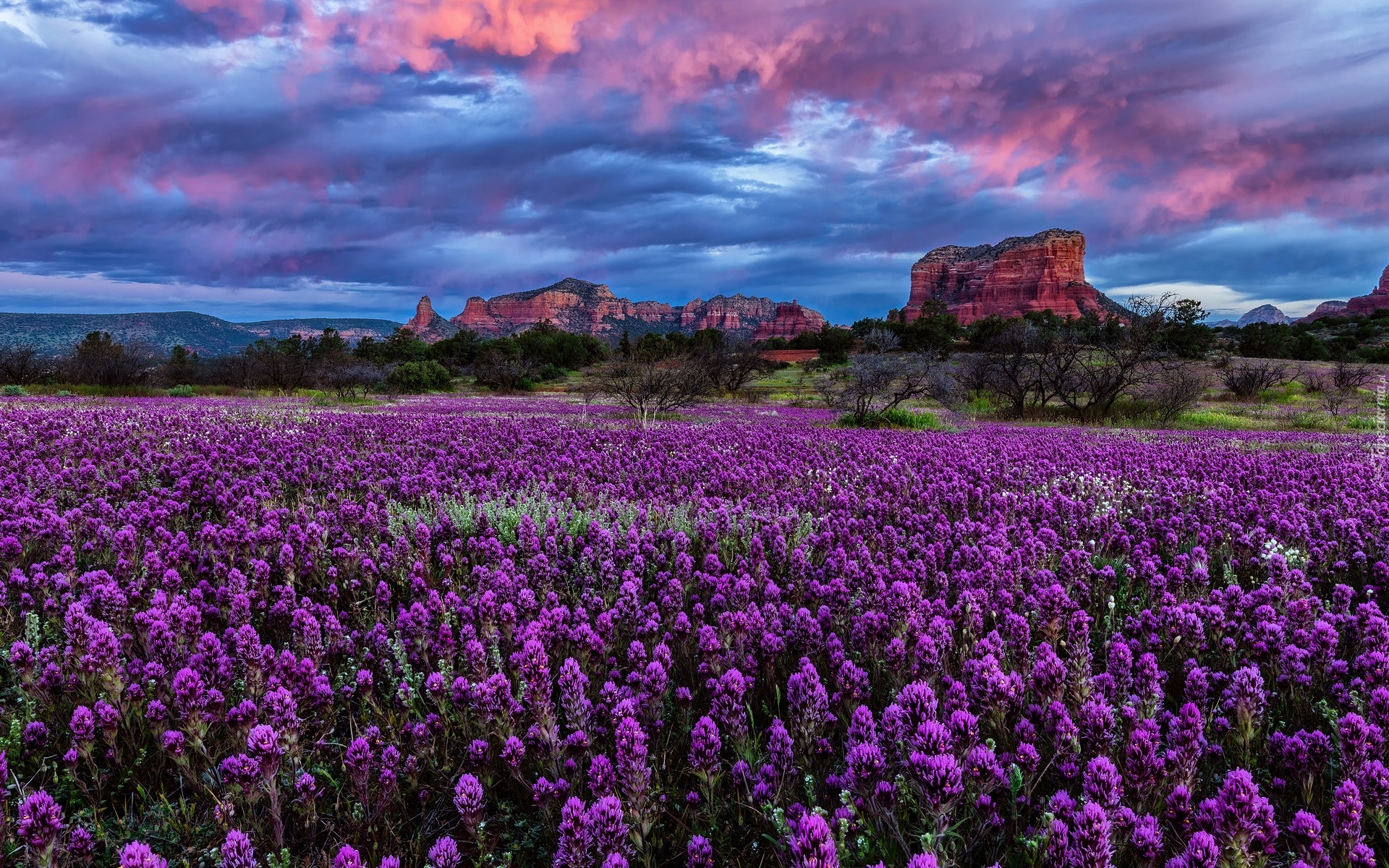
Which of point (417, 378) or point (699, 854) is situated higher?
point (417, 378)

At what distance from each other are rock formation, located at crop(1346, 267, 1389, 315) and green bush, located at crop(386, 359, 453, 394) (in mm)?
220306

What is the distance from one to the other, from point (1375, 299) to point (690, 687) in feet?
818

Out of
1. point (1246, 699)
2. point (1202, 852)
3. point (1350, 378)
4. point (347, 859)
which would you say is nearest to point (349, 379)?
point (347, 859)

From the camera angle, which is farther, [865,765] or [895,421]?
[895,421]

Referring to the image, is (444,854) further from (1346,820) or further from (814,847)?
(1346,820)

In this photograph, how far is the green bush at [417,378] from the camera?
48062 mm

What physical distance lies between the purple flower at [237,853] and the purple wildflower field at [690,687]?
0.01 metres

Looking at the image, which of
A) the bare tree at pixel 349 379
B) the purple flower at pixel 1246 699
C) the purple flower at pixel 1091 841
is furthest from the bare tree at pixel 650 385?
the purple flower at pixel 1091 841

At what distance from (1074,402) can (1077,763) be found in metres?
29.2

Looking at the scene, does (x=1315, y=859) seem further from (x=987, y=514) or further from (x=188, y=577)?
(x=188, y=577)

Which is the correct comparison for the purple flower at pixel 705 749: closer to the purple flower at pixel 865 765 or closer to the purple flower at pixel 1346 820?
the purple flower at pixel 865 765

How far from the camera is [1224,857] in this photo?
184 centimetres

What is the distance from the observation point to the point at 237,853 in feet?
6.21

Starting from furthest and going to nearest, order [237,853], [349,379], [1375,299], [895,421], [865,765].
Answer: [1375,299] < [349,379] < [895,421] < [865,765] < [237,853]
